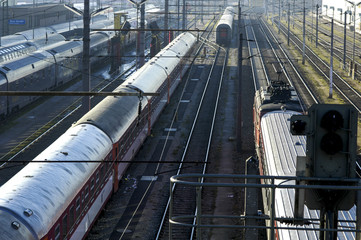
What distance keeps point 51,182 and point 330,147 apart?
9.59 meters

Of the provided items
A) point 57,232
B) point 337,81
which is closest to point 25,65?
point 57,232

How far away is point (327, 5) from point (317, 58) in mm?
60097

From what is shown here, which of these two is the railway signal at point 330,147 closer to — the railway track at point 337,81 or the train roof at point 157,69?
the train roof at point 157,69

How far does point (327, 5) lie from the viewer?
122m

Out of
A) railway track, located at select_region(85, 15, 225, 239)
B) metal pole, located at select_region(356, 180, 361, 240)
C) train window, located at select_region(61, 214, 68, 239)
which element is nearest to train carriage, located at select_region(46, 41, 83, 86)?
railway track, located at select_region(85, 15, 225, 239)

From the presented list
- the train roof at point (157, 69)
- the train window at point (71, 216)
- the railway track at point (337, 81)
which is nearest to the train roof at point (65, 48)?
the train roof at point (157, 69)

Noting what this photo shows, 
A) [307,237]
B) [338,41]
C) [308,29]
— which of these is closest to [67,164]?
[307,237]

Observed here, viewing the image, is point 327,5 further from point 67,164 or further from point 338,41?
point 67,164

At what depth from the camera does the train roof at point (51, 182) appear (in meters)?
14.0

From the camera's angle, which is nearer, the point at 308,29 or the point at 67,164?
the point at 67,164

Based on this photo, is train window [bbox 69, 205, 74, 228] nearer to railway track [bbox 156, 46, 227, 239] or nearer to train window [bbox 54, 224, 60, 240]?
train window [bbox 54, 224, 60, 240]

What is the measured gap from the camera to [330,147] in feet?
27.0

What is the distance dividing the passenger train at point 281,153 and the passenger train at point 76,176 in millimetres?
3803

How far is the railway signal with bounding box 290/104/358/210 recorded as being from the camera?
821 cm
